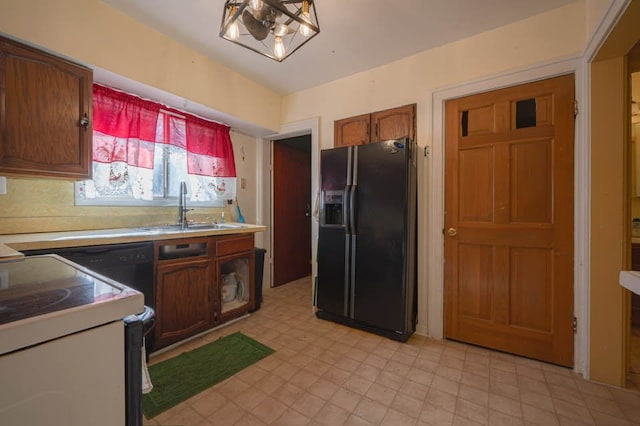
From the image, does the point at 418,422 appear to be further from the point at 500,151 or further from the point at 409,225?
the point at 500,151

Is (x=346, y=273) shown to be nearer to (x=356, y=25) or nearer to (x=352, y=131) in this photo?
(x=352, y=131)

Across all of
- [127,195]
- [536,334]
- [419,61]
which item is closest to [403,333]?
[536,334]

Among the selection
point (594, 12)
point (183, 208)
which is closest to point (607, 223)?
point (594, 12)

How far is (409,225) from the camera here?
7.07 ft

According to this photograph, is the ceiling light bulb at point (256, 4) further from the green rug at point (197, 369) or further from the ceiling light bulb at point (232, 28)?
the green rug at point (197, 369)

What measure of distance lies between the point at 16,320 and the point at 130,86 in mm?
2147

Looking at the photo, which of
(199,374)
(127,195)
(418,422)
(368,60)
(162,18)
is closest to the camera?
(418,422)

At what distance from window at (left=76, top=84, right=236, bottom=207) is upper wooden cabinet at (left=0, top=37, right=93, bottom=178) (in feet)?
0.93

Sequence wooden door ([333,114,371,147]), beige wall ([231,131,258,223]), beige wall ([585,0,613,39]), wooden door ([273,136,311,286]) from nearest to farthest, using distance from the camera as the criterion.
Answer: beige wall ([585,0,613,39])
wooden door ([333,114,371,147])
beige wall ([231,131,258,223])
wooden door ([273,136,311,286])

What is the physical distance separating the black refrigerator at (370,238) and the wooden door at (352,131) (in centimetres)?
33

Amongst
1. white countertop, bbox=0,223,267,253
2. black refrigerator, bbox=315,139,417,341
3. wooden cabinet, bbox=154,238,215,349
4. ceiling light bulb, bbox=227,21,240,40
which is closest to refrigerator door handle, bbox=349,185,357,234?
black refrigerator, bbox=315,139,417,341

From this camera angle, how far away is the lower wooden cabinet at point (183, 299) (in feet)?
6.29

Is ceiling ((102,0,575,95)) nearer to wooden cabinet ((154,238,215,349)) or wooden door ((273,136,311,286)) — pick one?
wooden door ((273,136,311,286))

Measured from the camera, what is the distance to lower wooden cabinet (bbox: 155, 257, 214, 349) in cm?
192
